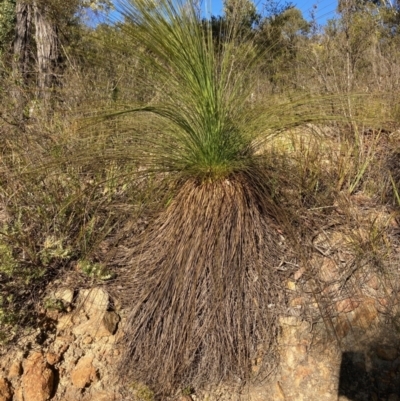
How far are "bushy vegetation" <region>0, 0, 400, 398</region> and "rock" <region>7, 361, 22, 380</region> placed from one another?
0.41ft

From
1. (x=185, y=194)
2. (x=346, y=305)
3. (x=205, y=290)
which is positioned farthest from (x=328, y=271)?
(x=185, y=194)

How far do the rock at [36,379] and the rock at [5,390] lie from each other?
57 millimetres

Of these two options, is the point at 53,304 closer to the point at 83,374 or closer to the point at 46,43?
the point at 83,374

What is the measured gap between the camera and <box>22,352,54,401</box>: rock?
155 cm

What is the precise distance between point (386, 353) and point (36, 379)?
1.36 metres

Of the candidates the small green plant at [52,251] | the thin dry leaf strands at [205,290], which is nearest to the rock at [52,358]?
the thin dry leaf strands at [205,290]

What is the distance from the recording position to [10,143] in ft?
7.76

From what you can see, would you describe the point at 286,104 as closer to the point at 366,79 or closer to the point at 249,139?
the point at 249,139

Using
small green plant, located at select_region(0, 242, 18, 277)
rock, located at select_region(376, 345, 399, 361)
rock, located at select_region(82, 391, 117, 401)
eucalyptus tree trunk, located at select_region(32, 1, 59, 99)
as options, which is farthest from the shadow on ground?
eucalyptus tree trunk, located at select_region(32, 1, 59, 99)

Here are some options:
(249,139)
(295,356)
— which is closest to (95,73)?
(249,139)

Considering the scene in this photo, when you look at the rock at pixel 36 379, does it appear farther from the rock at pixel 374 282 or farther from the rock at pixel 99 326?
the rock at pixel 374 282

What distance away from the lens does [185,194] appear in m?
1.91

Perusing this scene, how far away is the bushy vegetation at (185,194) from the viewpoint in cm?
165

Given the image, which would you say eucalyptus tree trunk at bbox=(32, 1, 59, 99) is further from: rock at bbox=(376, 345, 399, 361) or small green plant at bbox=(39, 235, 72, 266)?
rock at bbox=(376, 345, 399, 361)
